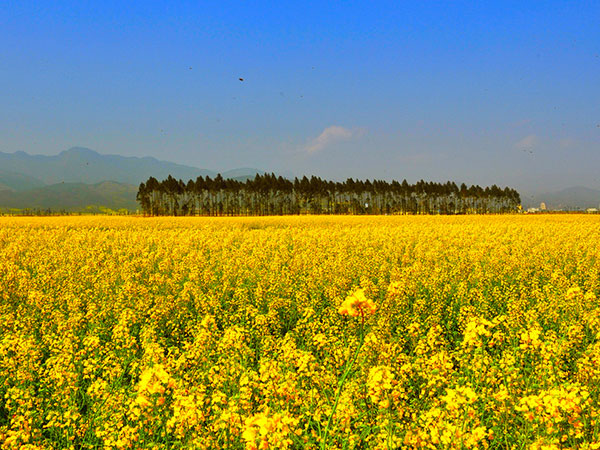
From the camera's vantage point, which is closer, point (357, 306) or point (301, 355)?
point (357, 306)

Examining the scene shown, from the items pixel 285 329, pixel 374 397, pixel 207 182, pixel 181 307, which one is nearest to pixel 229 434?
pixel 374 397

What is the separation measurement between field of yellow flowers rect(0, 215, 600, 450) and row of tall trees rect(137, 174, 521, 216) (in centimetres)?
10171

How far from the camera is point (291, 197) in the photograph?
123375 mm

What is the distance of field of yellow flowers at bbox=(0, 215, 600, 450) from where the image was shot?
11.8 ft

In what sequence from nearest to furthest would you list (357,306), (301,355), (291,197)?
1. (357,306)
2. (301,355)
3. (291,197)

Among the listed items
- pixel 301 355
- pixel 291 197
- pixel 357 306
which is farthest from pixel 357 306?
pixel 291 197

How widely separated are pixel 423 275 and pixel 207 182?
110 m

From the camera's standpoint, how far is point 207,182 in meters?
116

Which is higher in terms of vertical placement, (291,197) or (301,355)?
(291,197)

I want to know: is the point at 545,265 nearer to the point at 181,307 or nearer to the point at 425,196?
the point at 181,307

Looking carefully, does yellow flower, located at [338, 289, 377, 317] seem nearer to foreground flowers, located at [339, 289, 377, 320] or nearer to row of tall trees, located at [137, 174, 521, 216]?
foreground flowers, located at [339, 289, 377, 320]

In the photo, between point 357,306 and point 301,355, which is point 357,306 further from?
point 301,355

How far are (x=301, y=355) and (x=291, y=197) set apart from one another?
119 metres

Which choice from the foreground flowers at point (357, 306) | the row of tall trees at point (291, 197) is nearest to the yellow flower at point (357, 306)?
the foreground flowers at point (357, 306)
